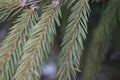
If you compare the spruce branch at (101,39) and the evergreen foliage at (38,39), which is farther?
the spruce branch at (101,39)

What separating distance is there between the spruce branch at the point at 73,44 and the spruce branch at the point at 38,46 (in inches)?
1.8

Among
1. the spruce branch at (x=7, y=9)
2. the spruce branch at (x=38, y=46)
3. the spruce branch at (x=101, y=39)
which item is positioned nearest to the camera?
the spruce branch at (x=38, y=46)

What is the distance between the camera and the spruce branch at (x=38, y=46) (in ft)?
1.92

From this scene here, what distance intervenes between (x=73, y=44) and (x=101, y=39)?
29 centimetres

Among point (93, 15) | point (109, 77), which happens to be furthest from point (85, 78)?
point (109, 77)

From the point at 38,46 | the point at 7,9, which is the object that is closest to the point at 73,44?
the point at 38,46

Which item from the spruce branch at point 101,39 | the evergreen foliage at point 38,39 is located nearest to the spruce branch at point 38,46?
the evergreen foliage at point 38,39

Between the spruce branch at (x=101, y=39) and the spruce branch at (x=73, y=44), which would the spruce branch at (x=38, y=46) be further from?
the spruce branch at (x=101, y=39)

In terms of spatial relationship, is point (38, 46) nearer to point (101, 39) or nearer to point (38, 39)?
point (38, 39)

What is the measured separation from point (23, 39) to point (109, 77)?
953mm

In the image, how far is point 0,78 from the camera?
0.59 metres

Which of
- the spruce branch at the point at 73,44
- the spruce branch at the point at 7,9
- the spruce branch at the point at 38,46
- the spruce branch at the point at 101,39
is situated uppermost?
the spruce branch at the point at 7,9

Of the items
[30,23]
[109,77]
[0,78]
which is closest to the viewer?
[0,78]

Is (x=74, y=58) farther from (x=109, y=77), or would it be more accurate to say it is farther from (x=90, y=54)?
Result: (x=109, y=77)
